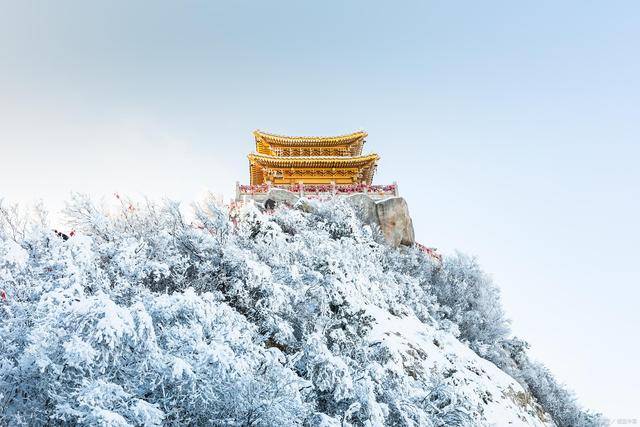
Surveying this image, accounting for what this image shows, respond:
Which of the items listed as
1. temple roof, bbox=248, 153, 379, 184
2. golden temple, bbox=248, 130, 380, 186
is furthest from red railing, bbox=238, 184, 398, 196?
temple roof, bbox=248, 153, 379, 184

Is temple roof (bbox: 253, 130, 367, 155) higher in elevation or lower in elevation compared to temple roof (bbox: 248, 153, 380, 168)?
higher

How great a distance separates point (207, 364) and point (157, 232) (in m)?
5.18

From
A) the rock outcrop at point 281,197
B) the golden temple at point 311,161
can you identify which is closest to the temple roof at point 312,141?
the golden temple at point 311,161

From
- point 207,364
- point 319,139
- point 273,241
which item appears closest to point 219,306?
point 207,364

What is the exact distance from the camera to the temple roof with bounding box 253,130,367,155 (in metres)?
30.5

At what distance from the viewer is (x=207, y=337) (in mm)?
7051

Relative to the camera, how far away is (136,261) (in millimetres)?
8703

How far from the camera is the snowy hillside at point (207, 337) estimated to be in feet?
18.8

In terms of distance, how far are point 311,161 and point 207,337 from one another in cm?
2138

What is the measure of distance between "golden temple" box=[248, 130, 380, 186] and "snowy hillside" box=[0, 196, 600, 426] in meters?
12.3

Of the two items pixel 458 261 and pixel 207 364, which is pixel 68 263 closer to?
pixel 207 364

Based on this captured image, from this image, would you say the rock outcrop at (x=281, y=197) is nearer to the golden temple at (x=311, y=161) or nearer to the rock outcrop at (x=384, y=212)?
the rock outcrop at (x=384, y=212)

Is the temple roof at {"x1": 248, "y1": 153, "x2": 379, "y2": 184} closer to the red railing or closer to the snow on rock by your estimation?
the red railing

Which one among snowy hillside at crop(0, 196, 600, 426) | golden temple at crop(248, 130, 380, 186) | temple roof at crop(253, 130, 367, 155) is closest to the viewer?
snowy hillside at crop(0, 196, 600, 426)
